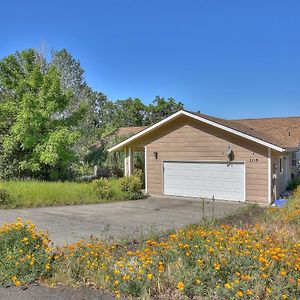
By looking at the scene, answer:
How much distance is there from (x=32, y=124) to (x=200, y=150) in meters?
9.43

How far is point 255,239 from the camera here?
211 inches

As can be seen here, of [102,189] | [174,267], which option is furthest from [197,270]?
[102,189]

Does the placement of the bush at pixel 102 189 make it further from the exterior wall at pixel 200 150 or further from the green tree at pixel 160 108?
the green tree at pixel 160 108

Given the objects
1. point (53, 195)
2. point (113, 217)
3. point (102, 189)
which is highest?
point (102, 189)

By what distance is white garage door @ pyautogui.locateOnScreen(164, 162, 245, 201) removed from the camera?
15.5 metres

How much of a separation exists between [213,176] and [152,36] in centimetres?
715

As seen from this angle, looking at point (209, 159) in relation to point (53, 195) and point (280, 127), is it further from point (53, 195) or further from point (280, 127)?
point (280, 127)

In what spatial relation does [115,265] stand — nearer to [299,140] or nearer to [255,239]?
[255,239]

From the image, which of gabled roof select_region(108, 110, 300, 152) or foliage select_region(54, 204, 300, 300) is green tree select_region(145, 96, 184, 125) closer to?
gabled roof select_region(108, 110, 300, 152)

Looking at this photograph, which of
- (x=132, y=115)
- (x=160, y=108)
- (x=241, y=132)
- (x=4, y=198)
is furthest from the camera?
(x=160, y=108)

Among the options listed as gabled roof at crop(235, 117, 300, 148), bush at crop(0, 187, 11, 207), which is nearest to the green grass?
bush at crop(0, 187, 11, 207)

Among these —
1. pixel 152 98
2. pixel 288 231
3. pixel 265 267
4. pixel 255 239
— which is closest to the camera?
pixel 265 267

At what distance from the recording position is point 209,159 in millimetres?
16266

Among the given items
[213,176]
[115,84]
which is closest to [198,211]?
[213,176]
